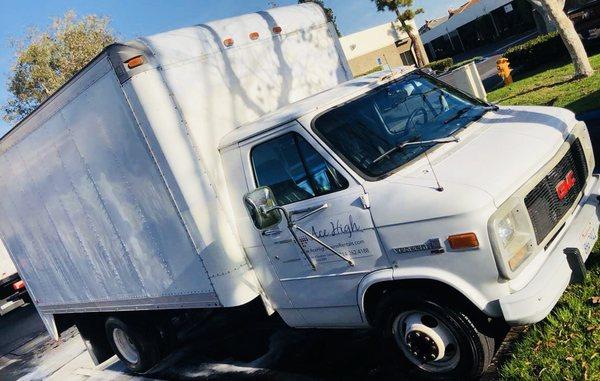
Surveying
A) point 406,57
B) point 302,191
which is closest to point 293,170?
point 302,191

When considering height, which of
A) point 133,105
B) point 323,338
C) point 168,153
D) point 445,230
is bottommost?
point 323,338

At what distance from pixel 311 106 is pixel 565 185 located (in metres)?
2.10

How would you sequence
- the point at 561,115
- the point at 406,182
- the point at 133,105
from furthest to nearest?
1. the point at 133,105
2. the point at 561,115
3. the point at 406,182

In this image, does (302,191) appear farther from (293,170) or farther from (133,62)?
(133,62)

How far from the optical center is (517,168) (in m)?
3.51

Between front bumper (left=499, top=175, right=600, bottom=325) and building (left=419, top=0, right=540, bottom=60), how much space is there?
40.0 metres

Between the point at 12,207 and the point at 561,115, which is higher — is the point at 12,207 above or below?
above

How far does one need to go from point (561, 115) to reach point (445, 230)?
1874 mm

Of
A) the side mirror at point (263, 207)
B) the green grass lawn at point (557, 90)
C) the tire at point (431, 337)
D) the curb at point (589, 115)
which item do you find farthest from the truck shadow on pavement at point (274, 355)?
the curb at point (589, 115)

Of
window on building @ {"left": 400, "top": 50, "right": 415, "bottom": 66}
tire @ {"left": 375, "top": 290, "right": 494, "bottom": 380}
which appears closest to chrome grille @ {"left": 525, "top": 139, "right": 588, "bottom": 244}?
tire @ {"left": 375, "top": 290, "right": 494, "bottom": 380}

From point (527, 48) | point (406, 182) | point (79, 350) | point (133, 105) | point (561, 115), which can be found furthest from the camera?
Result: point (527, 48)

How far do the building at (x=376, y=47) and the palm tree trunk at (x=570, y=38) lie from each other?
32181mm

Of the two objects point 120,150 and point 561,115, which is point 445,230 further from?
point 120,150

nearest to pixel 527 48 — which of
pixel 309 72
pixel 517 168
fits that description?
pixel 309 72
